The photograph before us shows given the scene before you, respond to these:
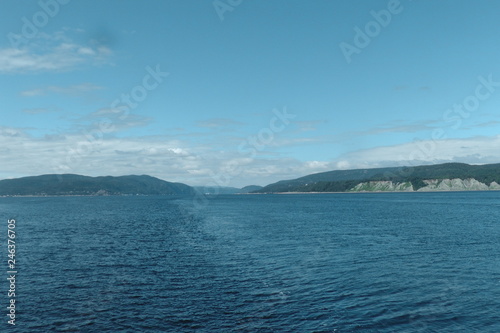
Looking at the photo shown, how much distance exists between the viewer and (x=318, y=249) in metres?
64.5

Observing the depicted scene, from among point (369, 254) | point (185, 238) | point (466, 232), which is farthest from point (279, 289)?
point (466, 232)

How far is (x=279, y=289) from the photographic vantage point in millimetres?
40375

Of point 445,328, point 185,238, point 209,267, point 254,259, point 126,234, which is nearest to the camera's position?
point 445,328

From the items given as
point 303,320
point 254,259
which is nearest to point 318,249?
point 254,259

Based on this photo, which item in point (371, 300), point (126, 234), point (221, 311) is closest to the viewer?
point (221, 311)

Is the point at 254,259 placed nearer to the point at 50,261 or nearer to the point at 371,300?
the point at 371,300

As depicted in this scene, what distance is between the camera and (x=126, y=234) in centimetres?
8700

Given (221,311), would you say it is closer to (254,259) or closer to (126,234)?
(254,259)

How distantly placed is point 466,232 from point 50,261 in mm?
86497

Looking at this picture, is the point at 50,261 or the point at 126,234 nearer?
the point at 50,261

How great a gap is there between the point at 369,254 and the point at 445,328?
98.8ft

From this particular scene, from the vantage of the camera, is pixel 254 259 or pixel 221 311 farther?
pixel 254 259

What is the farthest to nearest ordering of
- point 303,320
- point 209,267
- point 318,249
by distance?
point 318,249, point 209,267, point 303,320

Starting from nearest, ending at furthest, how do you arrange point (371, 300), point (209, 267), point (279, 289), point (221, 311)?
Answer: 1. point (221, 311)
2. point (371, 300)
3. point (279, 289)
4. point (209, 267)
